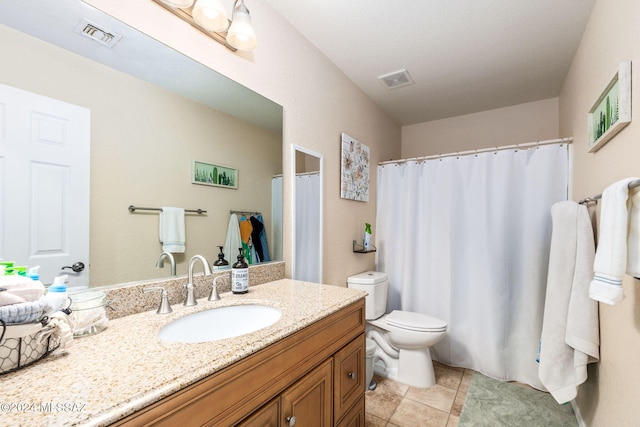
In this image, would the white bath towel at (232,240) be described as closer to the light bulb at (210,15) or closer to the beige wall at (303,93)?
the beige wall at (303,93)

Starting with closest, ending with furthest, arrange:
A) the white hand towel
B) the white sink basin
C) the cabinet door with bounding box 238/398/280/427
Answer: the cabinet door with bounding box 238/398/280/427
the white hand towel
the white sink basin

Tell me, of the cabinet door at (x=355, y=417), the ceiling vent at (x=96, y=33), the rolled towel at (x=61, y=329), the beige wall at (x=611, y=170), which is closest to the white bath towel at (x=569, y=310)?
the beige wall at (x=611, y=170)

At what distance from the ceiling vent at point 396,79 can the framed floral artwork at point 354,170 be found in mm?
518

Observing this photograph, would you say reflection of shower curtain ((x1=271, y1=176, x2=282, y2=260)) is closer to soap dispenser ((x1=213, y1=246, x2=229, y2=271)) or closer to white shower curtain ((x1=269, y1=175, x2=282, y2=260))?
white shower curtain ((x1=269, y1=175, x2=282, y2=260))

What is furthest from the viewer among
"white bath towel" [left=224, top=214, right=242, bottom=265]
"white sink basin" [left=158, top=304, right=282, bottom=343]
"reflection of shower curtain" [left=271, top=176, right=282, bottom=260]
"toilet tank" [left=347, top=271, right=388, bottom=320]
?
"toilet tank" [left=347, top=271, right=388, bottom=320]

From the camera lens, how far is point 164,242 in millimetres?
1115

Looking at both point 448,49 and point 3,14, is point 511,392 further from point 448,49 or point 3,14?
point 3,14

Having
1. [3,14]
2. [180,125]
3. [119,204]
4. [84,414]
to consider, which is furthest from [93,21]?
[84,414]

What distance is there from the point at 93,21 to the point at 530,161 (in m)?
2.58

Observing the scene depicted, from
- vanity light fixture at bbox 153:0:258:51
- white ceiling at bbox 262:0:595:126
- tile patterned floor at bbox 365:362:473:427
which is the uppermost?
white ceiling at bbox 262:0:595:126

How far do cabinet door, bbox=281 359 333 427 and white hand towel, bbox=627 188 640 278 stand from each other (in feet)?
3.32

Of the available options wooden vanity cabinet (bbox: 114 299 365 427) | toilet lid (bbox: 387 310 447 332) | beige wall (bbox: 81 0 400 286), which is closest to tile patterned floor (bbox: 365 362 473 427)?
toilet lid (bbox: 387 310 447 332)

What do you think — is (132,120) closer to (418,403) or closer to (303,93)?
(303,93)

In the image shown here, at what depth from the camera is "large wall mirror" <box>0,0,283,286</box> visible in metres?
0.83
